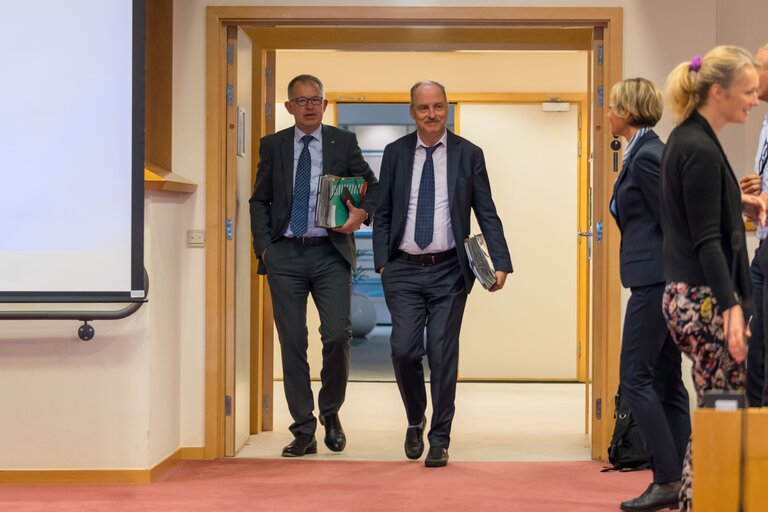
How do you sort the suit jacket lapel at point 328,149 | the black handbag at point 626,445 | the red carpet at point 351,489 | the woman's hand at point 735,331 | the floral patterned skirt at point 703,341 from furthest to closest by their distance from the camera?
the suit jacket lapel at point 328,149 < the black handbag at point 626,445 < the red carpet at point 351,489 < the floral patterned skirt at point 703,341 < the woman's hand at point 735,331

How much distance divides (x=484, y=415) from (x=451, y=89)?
8.69 feet

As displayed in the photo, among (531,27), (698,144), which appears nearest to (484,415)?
(531,27)

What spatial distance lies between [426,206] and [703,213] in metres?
2.05

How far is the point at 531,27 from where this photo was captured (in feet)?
16.9

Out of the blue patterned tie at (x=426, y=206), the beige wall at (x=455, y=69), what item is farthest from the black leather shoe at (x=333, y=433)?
the beige wall at (x=455, y=69)

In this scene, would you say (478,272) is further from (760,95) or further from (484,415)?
(484,415)

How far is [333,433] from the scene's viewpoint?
5.18 metres

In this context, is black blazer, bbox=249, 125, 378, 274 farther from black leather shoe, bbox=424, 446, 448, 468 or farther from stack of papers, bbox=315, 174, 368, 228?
black leather shoe, bbox=424, 446, 448, 468

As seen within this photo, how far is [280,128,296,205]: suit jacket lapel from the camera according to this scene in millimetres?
5090

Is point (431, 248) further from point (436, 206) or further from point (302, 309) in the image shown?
point (302, 309)

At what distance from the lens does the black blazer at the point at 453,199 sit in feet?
15.9

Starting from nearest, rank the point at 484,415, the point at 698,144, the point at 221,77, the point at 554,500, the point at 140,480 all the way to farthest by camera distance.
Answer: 1. the point at 698,144
2. the point at 554,500
3. the point at 140,480
4. the point at 221,77
5. the point at 484,415

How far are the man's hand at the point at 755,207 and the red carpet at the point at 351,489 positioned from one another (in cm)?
120

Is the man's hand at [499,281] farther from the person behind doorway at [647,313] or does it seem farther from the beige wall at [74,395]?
the beige wall at [74,395]
